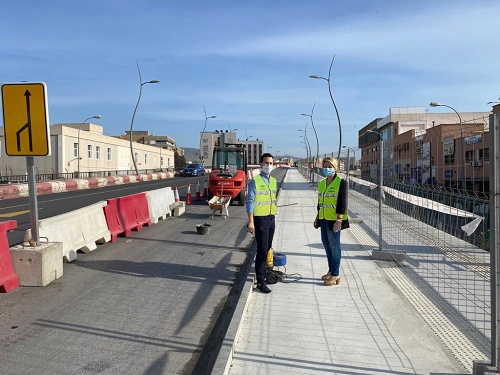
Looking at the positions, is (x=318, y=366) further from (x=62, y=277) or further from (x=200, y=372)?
(x=62, y=277)

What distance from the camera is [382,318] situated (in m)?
5.04

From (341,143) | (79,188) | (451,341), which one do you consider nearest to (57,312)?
(451,341)

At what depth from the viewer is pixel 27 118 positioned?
634 centimetres

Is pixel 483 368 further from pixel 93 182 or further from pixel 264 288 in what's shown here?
pixel 93 182

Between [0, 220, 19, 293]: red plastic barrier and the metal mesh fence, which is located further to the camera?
[0, 220, 19, 293]: red plastic barrier

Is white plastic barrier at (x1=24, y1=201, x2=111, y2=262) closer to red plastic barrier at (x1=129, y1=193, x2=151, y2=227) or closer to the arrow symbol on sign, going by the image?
the arrow symbol on sign

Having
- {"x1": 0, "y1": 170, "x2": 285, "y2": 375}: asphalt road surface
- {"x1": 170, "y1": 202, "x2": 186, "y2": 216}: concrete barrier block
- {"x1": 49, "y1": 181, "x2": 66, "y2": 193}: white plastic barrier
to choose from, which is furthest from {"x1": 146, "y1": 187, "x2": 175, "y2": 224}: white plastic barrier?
{"x1": 49, "y1": 181, "x2": 66, "y2": 193}: white plastic barrier

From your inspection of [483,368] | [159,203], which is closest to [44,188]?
[159,203]

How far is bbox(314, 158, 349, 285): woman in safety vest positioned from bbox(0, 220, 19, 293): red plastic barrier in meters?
4.52

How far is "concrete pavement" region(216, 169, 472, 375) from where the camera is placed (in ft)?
12.7

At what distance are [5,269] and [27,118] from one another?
221cm

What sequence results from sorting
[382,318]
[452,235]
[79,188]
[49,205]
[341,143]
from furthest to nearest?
[79,188] < [341,143] < [49,205] < [452,235] < [382,318]

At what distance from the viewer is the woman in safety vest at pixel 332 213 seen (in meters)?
6.04

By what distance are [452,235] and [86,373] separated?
16.2 feet
